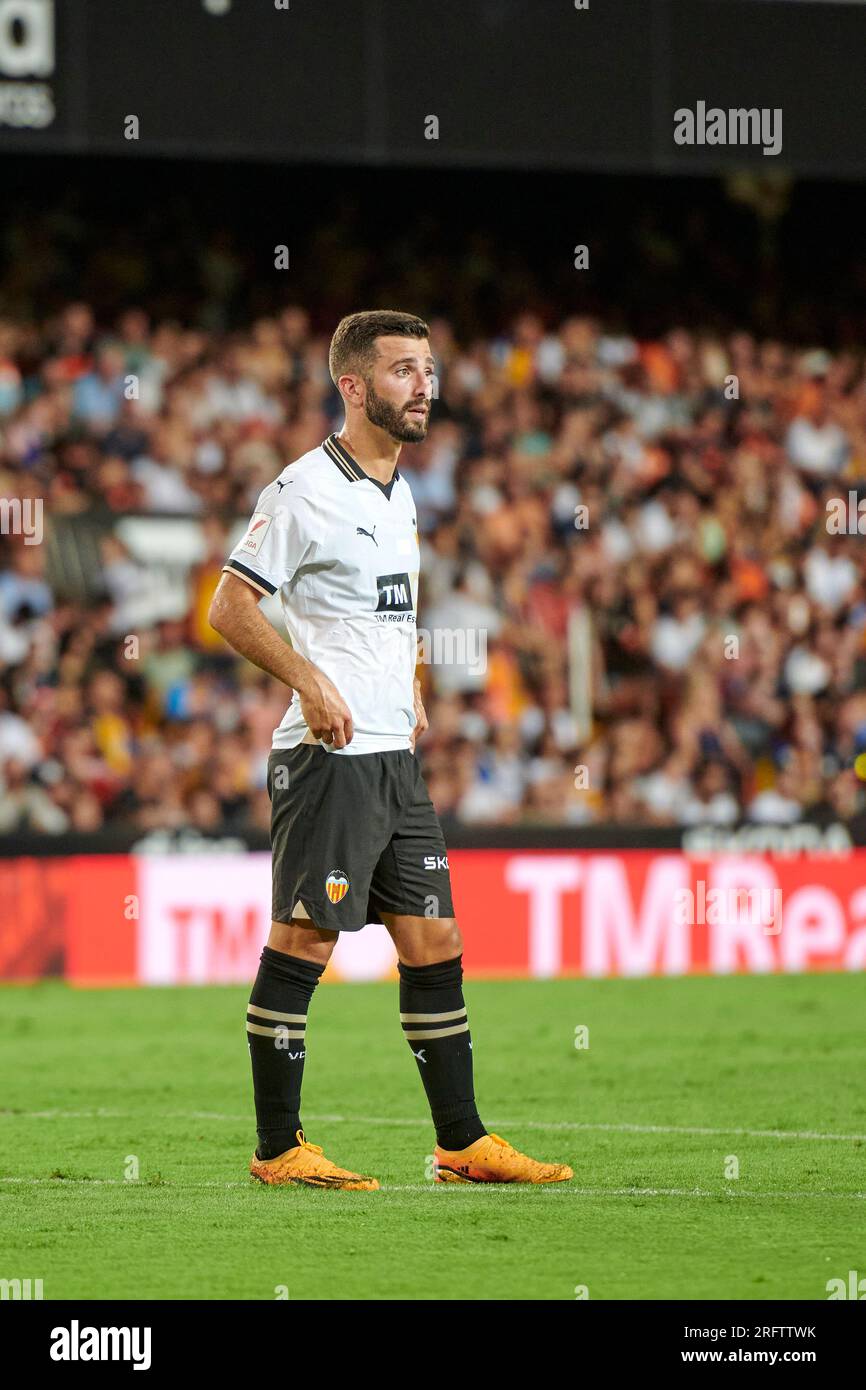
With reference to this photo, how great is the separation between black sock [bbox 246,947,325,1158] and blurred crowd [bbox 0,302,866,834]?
721 centimetres

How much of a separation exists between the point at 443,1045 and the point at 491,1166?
376 mm

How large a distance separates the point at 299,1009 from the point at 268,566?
4.17 ft

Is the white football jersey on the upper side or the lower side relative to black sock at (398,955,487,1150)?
upper

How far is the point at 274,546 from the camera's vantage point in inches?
238

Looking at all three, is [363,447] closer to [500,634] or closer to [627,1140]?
[627,1140]

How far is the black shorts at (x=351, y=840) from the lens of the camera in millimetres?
6023

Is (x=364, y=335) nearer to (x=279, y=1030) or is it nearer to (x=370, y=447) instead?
(x=370, y=447)

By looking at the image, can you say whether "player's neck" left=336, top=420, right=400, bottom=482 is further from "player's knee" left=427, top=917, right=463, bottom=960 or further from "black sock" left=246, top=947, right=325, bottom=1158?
"black sock" left=246, top=947, right=325, bottom=1158

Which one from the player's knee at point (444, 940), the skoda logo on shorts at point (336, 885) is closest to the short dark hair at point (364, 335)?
the skoda logo on shorts at point (336, 885)

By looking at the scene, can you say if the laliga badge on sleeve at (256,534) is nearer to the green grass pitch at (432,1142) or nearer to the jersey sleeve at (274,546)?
the jersey sleeve at (274,546)

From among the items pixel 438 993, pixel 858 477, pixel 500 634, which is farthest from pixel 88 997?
pixel 858 477

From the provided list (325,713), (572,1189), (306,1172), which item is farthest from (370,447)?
(572,1189)

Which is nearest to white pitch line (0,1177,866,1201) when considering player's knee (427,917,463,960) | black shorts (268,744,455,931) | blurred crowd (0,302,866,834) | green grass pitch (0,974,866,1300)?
green grass pitch (0,974,866,1300)

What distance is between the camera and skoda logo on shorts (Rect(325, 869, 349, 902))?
19.7 feet
